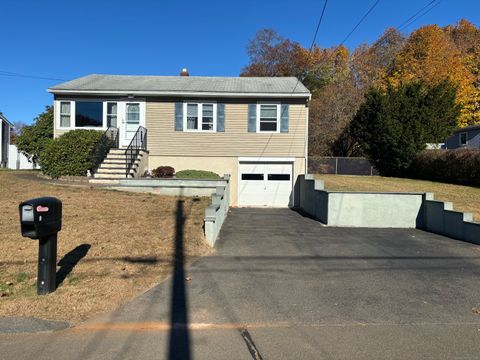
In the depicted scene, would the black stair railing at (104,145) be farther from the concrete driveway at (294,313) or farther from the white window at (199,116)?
the concrete driveway at (294,313)

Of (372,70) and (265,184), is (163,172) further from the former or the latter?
(372,70)

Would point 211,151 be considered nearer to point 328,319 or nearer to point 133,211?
point 133,211

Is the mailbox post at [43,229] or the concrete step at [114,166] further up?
the concrete step at [114,166]

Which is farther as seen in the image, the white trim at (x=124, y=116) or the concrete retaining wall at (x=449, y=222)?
the white trim at (x=124, y=116)

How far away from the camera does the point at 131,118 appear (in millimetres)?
19656

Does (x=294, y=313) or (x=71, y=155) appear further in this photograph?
(x=71, y=155)

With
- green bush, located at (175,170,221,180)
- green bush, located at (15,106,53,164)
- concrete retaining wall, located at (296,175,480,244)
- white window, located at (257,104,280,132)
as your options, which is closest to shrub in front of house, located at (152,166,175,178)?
green bush, located at (175,170,221,180)

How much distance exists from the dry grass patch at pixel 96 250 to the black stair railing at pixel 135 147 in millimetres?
4041

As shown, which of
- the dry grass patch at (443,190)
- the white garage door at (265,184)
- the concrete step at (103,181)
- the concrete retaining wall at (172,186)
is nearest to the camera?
the dry grass patch at (443,190)

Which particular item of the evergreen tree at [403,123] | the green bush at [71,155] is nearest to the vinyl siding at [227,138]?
the green bush at [71,155]

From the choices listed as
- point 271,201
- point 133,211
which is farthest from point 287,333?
point 271,201

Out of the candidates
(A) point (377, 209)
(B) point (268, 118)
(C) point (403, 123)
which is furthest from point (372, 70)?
(A) point (377, 209)

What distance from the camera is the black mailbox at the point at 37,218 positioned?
5188 mm

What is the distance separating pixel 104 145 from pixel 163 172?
2.69 meters
